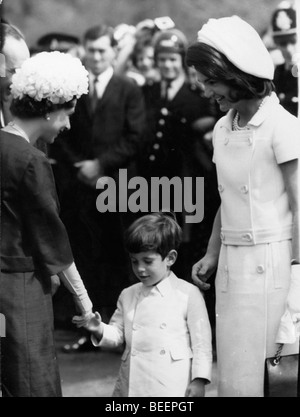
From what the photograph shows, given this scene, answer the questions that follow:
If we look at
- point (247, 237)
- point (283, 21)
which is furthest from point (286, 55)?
point (247, 237)

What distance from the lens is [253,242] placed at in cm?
358

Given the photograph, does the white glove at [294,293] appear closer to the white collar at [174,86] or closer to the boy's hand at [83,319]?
the boy's hand at [83,319]

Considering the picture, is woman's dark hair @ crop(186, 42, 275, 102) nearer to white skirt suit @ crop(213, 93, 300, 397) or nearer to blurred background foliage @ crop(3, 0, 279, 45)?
white skirt suit @ crop(213, 93, 300, 397)

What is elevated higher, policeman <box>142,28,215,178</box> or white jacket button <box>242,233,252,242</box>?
policeman <box>142,28,215,178</box>

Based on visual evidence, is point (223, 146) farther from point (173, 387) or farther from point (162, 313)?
point (173, 387)

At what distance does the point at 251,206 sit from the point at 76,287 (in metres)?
0.89

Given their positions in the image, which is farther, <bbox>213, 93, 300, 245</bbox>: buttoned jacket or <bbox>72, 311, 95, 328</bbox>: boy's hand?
<bbox>72, 311, 95, 328</bbox>: boy's hand

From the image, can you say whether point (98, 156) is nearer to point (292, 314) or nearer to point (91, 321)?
point (91, 321)

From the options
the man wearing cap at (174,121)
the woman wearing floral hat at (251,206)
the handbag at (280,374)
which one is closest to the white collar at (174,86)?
the man wearing cap at (174,121)

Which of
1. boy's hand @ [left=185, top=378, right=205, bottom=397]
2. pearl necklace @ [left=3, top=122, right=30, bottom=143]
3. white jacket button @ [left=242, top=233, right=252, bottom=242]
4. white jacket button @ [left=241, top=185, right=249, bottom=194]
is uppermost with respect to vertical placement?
pearl necklace @ [left=3, top=122, right=30, bottom=143]

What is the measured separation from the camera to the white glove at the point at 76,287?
377 centimetres

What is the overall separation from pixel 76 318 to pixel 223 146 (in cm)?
104

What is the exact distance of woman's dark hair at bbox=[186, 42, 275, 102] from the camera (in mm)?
3561

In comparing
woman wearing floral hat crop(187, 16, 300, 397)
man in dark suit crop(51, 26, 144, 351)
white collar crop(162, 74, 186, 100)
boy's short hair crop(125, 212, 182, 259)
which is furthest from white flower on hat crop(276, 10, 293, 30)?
boy's short hair crop(125, 212, 182, 259)
